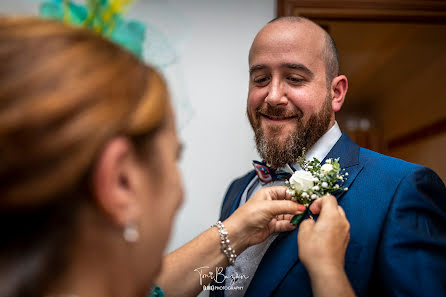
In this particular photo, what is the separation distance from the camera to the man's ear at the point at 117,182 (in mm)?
512

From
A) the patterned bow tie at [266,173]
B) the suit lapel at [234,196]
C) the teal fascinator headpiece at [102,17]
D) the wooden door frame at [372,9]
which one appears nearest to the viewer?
the teal fascinator headpiece at [102,17]

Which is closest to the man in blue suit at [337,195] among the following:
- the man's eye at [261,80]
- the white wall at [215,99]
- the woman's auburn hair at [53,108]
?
the man's eye at [261,80]

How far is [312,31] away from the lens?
4.41 feet

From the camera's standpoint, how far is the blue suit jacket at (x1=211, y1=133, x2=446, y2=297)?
3.19 feet

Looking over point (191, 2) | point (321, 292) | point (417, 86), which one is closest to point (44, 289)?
point (321, 292)

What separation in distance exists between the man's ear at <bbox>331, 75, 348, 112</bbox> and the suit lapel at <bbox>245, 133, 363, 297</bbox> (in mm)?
219

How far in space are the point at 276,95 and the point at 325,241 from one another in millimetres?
618

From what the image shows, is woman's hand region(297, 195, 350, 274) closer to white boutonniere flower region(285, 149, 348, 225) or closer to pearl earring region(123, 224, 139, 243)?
white boutonniere flower region(285, 149, 348, 225)

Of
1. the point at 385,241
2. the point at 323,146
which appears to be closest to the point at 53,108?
the point at 385,241

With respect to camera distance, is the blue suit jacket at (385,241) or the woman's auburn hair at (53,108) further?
the blue suit jacket at (385,241)

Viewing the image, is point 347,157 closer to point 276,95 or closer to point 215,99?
point 276,95

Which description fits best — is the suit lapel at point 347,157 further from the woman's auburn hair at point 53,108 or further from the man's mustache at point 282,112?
the woman's auburn hair at point 53,108

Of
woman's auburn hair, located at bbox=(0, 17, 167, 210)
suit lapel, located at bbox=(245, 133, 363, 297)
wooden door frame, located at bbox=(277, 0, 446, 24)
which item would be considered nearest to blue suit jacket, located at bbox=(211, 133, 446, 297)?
suit lapel, located at bbox=(245, 133, 363, 297)

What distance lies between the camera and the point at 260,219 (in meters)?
1.16
